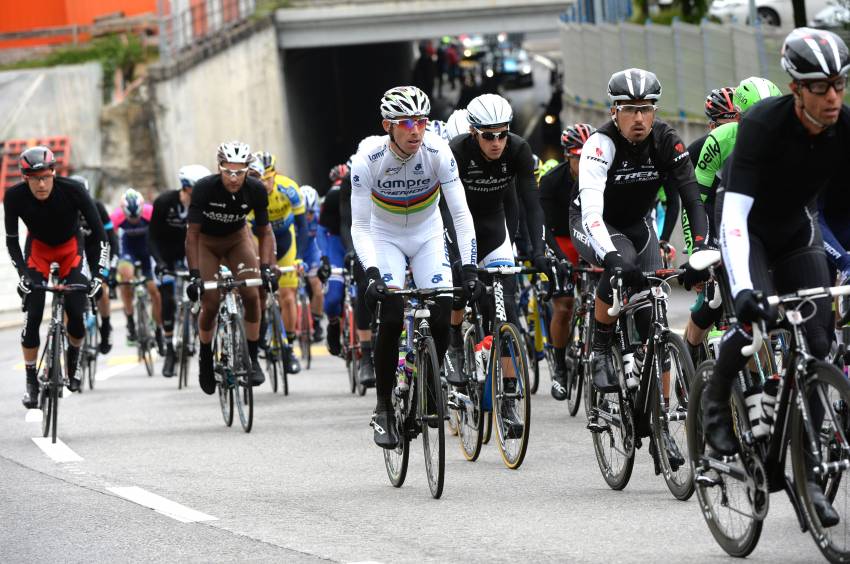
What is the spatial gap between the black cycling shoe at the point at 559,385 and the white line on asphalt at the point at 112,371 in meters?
7.22

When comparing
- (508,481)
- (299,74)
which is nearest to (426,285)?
(508,481)

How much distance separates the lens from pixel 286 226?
16.8 meters

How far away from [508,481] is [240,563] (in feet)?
8.07

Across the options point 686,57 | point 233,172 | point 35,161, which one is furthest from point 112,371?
point 686,57

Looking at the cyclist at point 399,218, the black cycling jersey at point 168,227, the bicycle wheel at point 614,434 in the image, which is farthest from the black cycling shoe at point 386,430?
the black cycling jersey at point 168,227

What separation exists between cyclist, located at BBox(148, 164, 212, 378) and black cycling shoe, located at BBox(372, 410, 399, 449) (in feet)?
19.8

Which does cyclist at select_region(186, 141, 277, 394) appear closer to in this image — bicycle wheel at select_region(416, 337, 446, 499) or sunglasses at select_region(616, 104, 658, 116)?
bicycle wheel at select_region(416, 337, 446, 499)

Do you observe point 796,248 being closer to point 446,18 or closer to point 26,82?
point 26,82

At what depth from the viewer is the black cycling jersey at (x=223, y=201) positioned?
44.0 ft

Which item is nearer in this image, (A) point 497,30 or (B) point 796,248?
(B) point 796,248

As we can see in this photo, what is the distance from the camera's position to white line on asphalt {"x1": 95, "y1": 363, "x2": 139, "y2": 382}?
18.7 m

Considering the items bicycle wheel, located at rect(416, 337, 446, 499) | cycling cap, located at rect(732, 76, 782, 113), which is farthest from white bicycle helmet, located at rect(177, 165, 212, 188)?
bicycle wheel, located at rect(416, 337, 446, 499)

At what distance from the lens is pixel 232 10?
47.7 m

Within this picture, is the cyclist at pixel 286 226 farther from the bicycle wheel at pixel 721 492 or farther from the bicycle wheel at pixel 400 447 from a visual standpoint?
the bicycle wheel at pixel 721 492
